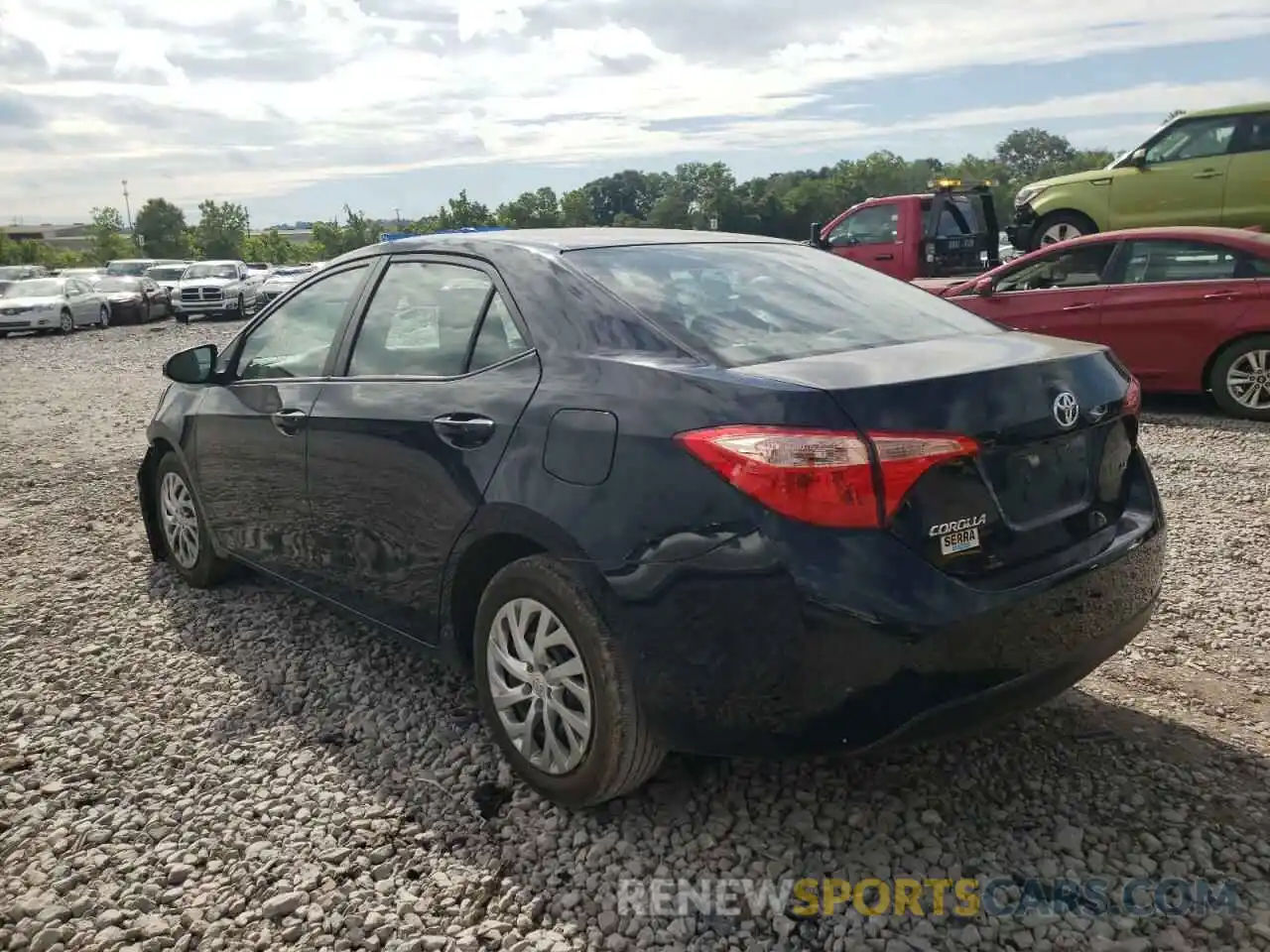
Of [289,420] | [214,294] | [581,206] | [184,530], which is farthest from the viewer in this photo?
[581,206]

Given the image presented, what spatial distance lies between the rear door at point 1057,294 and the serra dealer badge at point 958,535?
6772 millimetres

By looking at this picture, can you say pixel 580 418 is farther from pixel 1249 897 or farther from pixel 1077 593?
pixel 1249 897

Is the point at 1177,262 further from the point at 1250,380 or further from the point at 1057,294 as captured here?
the point at 1250,380

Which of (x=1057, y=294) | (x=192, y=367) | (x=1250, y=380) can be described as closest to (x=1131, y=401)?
(x=192, y=367)

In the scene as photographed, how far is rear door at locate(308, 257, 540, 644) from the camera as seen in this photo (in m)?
3.10

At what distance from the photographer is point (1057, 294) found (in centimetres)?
905

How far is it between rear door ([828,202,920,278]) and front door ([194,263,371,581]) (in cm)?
1266

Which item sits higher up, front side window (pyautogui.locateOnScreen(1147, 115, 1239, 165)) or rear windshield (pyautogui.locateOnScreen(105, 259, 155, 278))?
front side window (pyautogui.locateOnScreen(1147, 115, 1239, 165))

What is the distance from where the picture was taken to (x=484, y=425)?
3047 mm

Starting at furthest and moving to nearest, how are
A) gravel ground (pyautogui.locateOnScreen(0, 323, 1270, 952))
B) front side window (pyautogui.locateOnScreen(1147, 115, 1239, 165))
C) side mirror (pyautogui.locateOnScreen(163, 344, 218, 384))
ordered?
front side window (pyautogui.locateOnScreen(1147, 115, 1239, 165))
side mirror (pyautogui.locateOnScreen(163, 344, 218, 384))
gravel ground (pyautogui.locateOnScreen(0, 323, 1270, 952))

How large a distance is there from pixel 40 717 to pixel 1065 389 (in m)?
3.55

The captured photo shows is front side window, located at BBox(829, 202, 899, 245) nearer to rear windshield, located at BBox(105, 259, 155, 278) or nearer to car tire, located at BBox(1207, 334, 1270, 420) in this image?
car tire, located at BBox(1207, 334, 1270, 420)

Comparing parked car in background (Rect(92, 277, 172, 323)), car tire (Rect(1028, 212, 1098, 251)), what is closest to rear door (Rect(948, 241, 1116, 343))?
car tire (Rect(1028, 212, 1098, 251))

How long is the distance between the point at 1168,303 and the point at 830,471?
7.19m
